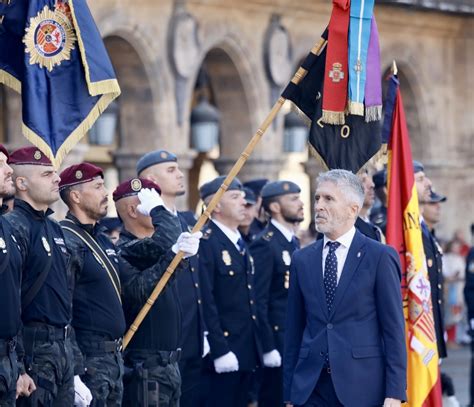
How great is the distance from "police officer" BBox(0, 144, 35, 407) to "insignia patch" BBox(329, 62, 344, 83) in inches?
89.3

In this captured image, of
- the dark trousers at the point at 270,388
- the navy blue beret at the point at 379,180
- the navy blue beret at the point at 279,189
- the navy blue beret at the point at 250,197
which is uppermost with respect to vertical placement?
the navy blue beret at the point at 379,180

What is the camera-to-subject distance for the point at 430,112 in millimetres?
23656

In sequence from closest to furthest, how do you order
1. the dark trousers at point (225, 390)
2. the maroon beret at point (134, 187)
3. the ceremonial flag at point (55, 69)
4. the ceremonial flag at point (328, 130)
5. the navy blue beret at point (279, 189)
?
the ceremonial flag at point (55, 69) → the maroon beret at point (134, 187) → the ceremonial flag at point (328, 130) → the dark trousers at point (225, 390) → the navy blue beret at point (279, 189)

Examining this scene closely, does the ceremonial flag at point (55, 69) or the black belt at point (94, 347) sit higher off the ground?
the ceremonial flag at point (55, 69)

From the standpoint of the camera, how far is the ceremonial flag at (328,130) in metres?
8.95

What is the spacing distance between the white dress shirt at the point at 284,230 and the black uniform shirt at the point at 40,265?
4.25m

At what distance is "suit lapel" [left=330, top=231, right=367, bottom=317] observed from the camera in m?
7.64

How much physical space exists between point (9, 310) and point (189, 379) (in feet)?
10.6

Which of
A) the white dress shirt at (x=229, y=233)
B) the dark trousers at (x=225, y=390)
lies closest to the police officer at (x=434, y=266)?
the white dress shirt at (x=229, y=233)

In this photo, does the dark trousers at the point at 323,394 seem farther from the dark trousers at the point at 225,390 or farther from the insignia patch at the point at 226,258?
the insignia patch at the point at 226,258

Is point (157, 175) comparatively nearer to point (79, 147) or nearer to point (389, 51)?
point (79, 147)

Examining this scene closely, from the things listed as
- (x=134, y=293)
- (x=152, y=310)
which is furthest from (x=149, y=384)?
(x=134, y=293)

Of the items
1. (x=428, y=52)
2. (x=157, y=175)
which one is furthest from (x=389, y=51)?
(x=157, y=175)

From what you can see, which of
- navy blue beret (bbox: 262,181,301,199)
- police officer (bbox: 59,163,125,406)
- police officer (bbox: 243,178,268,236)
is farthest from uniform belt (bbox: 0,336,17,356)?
police officer (bbox: 243,178,268,236)
